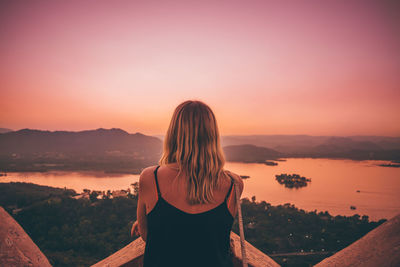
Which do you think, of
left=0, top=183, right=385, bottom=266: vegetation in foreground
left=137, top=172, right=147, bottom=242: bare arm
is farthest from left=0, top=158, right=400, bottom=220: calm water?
left=137, top=172, right=147, bottom=242: bare arm

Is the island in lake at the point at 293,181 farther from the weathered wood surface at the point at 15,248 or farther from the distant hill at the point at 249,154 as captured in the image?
the weathered wood surface at the point at 15,248

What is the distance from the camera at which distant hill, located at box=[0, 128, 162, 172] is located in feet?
189

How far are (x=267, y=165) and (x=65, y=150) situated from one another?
64125mm

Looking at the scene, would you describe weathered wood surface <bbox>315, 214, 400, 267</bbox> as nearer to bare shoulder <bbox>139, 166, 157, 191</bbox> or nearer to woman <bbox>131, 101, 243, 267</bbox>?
woman <bbox>131, 101, 243, 267</bbox>

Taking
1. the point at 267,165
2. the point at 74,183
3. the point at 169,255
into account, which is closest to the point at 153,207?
the point at 169,255

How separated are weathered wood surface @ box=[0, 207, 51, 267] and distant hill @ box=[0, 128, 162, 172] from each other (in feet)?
179

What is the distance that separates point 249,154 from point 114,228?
44.9 meters

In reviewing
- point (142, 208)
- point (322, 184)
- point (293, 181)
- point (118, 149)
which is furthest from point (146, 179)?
point (118, 149)

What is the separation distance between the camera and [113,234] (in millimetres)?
16125

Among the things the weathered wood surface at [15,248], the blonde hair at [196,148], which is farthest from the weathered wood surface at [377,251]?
the weathered wood surface at [15,248]

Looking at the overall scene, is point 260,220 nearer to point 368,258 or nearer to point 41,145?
point 368,258

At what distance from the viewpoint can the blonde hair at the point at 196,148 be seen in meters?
0.89

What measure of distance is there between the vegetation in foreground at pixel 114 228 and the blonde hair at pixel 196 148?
15.1m

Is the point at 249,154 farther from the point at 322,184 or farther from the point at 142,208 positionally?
the point at 142,208
